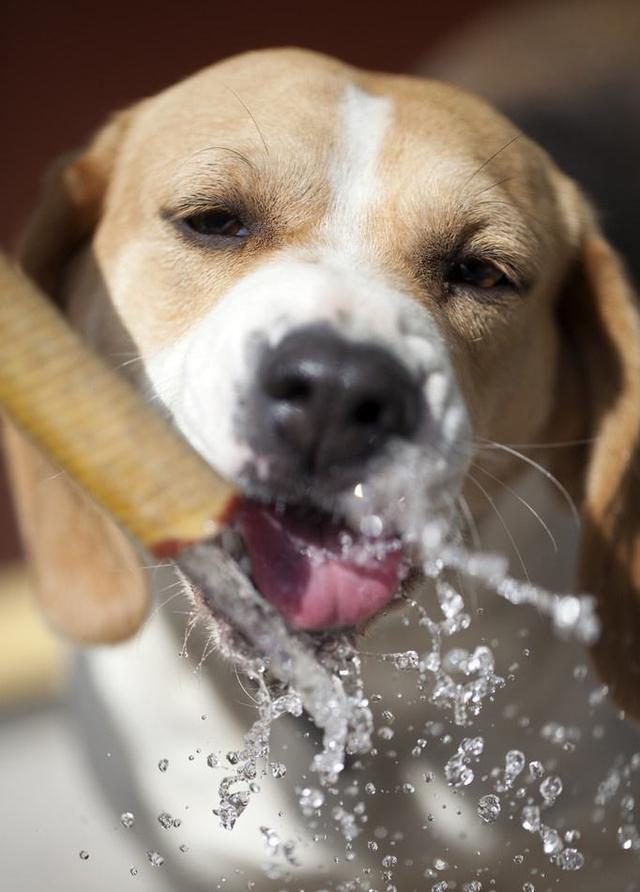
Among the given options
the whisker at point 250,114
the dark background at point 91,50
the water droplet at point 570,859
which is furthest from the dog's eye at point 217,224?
the dark background at point 91,50

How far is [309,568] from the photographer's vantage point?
1.45m

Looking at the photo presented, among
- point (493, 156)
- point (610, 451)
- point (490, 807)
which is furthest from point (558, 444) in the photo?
point (490, 807)

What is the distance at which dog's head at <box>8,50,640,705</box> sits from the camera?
1.43 metres

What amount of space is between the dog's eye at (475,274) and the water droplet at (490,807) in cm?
84

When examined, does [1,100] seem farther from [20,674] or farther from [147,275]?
[147,275]

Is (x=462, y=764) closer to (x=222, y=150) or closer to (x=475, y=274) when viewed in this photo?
(x=475, y=274)

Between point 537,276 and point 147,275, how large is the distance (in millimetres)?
639

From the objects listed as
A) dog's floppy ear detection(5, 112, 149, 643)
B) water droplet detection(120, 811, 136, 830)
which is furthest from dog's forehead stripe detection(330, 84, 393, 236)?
water droplet detection(120, 811, 136, 830)

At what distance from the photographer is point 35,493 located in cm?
219

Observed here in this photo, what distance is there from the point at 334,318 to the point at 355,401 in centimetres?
13

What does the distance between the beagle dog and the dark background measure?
150cm

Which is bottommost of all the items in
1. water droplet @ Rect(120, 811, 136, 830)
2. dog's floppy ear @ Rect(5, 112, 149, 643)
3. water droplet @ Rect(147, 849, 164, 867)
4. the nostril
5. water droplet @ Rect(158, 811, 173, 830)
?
water droplet @ Rect(147, 849, 164, 867)

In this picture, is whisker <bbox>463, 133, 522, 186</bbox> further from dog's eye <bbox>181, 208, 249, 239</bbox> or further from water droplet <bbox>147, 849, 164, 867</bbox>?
water droplet <bbox>147, 849, 164, 867</bbox>

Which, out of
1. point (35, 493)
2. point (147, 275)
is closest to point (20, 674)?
point (35, 493)
